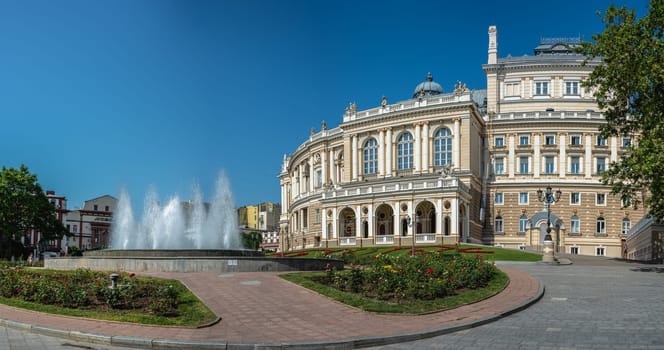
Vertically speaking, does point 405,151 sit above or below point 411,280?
above

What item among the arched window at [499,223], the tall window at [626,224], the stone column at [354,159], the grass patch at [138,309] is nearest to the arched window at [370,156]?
the stone column at [354,159]

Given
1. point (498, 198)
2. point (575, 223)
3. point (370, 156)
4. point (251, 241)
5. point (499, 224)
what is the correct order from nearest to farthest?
point (575, 223)
point (499, 224)
point (498, 198)
point (370, 156)
point (251, 241)

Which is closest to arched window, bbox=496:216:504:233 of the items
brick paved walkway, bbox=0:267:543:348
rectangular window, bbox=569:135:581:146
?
rectangular window, bbox=569:135:581:146

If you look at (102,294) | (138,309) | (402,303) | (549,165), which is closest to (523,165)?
(549,165)

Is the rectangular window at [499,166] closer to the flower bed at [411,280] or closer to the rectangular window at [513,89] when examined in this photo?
the rectangular window at [513,89]

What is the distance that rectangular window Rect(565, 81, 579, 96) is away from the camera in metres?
84.9

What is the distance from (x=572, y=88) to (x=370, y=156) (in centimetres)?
3026

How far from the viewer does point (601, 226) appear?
79375mm

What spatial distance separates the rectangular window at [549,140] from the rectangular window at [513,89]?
813 cm

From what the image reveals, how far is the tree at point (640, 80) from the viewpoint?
123 feet

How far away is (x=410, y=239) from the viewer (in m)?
69.2

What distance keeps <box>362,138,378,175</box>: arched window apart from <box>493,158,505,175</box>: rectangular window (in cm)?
1642

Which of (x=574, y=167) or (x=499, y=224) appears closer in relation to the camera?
(x=574, y=167)

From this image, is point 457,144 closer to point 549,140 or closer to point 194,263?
point 549,140
